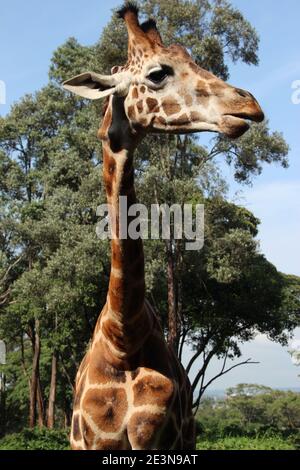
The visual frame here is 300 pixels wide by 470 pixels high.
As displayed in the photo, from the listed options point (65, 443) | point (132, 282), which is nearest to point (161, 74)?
point (132, 282)

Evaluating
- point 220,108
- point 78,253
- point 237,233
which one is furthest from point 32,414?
point 220,108

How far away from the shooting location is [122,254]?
192 inches

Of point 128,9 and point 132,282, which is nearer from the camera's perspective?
point 132,282

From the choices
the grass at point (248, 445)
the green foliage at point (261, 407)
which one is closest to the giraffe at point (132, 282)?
the grass at point (248, 445)

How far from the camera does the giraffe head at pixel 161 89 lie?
14.6 feet

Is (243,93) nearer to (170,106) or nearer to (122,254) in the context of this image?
(170,106)

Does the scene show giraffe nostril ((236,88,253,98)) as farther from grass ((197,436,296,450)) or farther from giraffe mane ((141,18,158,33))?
grass ((197,436,296,450))

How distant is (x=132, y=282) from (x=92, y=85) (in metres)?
1.62

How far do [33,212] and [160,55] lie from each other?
827 inches

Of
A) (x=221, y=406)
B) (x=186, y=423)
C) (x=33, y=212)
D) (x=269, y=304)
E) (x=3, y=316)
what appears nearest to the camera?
(x=186, y=423)

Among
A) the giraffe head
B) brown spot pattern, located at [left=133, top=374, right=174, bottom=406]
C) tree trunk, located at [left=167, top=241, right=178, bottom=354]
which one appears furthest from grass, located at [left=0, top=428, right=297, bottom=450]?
the giraffe head

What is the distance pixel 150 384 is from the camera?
16.4 ft

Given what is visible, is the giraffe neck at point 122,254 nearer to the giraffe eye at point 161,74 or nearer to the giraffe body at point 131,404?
the giraffe body at point 131,404
